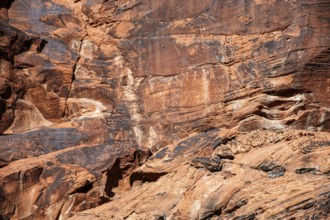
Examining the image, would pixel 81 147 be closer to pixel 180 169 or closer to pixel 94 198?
pixel 94 198

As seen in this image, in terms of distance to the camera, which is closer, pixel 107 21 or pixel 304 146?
pixel 304 146

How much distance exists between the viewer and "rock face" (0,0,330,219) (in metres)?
10.6

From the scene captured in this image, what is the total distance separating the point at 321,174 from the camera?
9555 millimetres

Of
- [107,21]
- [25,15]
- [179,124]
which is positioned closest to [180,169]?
[179,124]

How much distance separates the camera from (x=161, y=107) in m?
13.8

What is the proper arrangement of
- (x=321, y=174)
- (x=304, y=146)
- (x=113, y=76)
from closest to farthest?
(x=321, y=174)
(x=304, y=146)
(x=113, y=76)

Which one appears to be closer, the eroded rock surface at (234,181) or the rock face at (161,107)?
the eroded rock surface at (234,181)

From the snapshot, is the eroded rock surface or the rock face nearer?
the eroded rock surface

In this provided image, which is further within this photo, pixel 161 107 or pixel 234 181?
pixel 161 107

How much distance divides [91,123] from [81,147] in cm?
91

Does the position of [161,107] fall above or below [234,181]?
above

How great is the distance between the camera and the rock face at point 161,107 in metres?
10.6

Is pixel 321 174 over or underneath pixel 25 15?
underneath

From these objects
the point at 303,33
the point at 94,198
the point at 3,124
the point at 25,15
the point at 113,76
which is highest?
the point at 25,15
